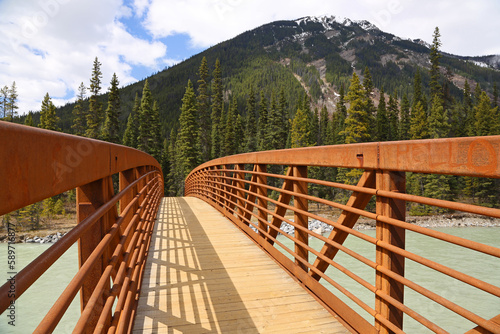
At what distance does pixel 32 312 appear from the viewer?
10664mm

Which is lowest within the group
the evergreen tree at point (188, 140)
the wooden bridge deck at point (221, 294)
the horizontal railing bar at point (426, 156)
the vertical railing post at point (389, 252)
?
the wooden bridge deck at point (221, 294)

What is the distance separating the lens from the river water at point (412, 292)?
35.4 feet

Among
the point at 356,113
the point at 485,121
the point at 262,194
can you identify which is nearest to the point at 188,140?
the point at 356,113

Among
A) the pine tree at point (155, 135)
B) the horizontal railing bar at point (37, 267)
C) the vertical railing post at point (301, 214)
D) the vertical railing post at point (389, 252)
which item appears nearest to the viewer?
the horizontal railing bar at point (37, 267)

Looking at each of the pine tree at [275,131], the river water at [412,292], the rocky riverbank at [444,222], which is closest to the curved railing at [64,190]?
A: the river water at [412,292]

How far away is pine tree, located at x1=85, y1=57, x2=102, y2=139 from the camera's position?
1698 inches

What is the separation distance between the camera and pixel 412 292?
13641mm

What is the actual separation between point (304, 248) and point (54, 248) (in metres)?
2.90

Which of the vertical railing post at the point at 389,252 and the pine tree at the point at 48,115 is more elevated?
the pine tree at the point at 48,115

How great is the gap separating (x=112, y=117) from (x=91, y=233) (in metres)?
46.7

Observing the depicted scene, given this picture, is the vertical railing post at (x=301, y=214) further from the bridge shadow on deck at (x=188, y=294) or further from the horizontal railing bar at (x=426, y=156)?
the bridge shadow on deck at (x=188, y=294)

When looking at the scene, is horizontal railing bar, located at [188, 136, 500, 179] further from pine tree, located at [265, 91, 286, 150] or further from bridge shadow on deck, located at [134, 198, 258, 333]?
pine tree, located at [265, 91, 286, 150]

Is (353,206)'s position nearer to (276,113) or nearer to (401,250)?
(401,250)

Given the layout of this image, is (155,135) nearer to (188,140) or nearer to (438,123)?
(188,140)
